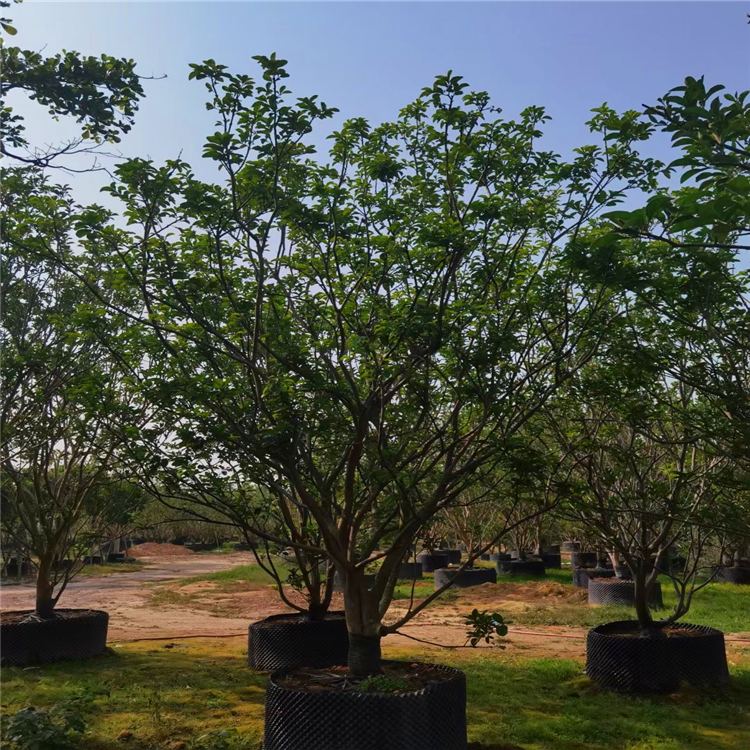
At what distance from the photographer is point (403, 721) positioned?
4.79 metres

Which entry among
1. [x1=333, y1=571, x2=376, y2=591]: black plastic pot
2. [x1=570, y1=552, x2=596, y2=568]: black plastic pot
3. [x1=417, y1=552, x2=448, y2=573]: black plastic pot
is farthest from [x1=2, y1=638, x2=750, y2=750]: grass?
[x1=417, y1=552, x2=448, y2=573]: black plastic pot

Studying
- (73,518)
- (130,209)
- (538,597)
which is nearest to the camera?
(130,209)

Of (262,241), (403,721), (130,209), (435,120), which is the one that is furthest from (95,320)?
(403,721)

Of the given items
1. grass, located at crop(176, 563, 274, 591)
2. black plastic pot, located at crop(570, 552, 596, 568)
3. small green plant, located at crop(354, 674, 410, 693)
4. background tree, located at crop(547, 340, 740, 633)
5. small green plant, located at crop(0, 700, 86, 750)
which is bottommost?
grass, located at crop(176, 563, 274, 591)

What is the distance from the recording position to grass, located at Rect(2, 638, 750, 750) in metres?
5.73

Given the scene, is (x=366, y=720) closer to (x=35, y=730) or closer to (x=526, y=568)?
(x=35, y=730)

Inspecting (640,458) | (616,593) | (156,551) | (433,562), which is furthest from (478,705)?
(156,551)

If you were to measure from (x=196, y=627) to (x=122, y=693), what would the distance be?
6.00 m

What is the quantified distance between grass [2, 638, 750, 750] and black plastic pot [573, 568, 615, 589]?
786 cm

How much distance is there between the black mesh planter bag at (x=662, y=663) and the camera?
23.0 feet

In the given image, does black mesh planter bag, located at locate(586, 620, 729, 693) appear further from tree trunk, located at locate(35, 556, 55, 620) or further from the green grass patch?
the green grass patch

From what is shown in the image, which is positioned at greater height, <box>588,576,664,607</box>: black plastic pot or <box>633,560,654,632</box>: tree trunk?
<box>633,560,654,632</box>: tree trunk

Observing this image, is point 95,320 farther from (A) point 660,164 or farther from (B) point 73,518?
(B) point 73,518

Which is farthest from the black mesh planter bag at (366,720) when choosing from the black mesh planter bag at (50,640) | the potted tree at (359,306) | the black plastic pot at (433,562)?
the black plastic pot at (433,562)
